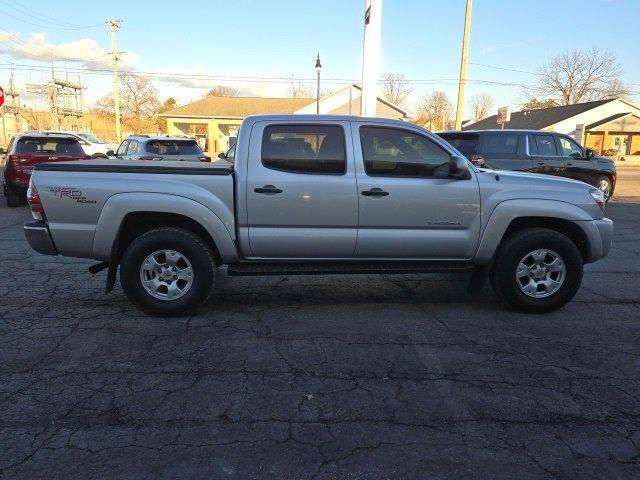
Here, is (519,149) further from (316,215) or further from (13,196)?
(13,196)

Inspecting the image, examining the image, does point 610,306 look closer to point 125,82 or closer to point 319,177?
point 319,177

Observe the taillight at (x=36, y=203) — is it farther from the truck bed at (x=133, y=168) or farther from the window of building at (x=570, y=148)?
the window of building at (x=570, y=148)

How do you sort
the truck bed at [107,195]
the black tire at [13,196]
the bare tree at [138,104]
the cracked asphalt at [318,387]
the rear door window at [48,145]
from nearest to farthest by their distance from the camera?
the cracked asphalt at [318,387], the truck bed at [107,195], the rear door window at [48,145], the black tire at [13,196], the bare tree at [138,104]

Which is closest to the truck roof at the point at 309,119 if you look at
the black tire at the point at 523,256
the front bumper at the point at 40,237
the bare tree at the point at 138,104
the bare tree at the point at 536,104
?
the black tire at the point at 523,256

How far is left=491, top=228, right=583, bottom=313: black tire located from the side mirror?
2.74ft

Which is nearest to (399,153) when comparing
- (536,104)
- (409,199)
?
(409,199)

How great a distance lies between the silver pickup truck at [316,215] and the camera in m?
4.58

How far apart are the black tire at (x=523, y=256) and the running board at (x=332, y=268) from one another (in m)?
0.41

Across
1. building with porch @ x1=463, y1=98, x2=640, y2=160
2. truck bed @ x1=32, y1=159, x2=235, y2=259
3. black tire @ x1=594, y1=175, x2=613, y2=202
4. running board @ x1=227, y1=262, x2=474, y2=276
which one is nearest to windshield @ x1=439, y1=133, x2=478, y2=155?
black tire @ x1=594, y1=175, x2=613, y2=202

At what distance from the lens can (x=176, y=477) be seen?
2557 mm

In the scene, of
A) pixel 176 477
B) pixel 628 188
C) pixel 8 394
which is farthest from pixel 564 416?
pixel 628 188

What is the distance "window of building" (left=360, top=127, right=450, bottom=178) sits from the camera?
484 centimetres

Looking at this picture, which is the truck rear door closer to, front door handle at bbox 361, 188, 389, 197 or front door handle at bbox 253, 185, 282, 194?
front door handle at bbox 253, 185, 282, 194

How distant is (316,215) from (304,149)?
66 cm
